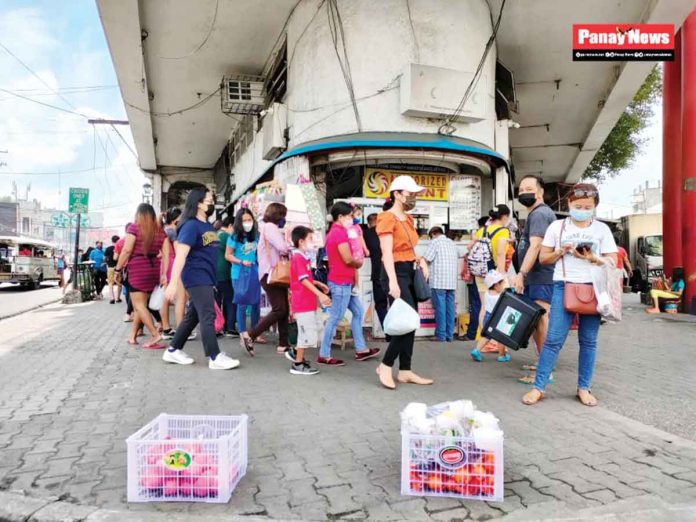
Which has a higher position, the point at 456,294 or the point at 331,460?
the point at 456,294

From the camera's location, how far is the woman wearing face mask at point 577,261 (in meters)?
4.29

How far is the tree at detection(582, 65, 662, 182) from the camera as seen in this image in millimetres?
20156

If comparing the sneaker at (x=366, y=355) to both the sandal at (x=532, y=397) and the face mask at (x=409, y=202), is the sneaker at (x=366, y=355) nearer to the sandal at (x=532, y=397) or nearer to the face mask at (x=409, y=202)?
the face mask at (x=409, y=202)

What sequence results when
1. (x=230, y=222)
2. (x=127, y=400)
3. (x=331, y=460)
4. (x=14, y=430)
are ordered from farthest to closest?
(x=230, y=222) → (x=127, y=400) → (x=14, y=430) → (x=331, y=460)

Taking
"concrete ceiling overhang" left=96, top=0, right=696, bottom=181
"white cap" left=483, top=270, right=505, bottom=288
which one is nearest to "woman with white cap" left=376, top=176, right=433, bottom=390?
"white cap" left=483, top=270, right=505, bottom=288

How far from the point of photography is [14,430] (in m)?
3.70

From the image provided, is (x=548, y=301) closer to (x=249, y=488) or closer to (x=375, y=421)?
(x=375, y=421)

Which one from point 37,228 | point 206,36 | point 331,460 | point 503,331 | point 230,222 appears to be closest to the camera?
point 331,460

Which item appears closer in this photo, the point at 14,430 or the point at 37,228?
the point at 14,430

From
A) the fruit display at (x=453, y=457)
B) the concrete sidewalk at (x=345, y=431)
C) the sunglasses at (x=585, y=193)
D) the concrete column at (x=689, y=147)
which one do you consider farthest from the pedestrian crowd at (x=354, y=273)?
the concrete column at (x=689, y=147)

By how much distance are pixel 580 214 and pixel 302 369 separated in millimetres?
3103

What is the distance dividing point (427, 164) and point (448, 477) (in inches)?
282

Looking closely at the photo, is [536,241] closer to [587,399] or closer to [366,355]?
[587,399]

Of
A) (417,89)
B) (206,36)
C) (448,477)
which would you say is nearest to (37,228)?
(206,36)
